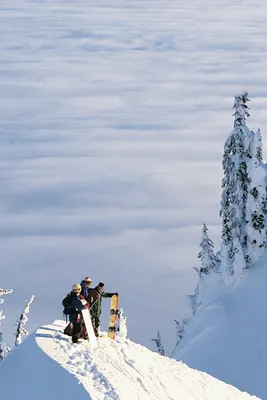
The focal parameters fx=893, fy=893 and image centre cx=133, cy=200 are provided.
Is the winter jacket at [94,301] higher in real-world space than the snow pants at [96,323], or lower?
higher

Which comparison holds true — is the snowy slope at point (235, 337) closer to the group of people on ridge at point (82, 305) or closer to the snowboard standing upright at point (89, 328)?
the group of people on ridge at point (82, 305)

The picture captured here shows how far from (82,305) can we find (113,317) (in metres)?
3.10

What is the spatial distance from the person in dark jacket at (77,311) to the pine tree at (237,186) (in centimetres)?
2950

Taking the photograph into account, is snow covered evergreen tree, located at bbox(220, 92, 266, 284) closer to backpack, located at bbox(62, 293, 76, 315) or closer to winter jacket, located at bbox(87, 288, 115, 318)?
winter jacket, located at bbox(87, 288, 115, 318)

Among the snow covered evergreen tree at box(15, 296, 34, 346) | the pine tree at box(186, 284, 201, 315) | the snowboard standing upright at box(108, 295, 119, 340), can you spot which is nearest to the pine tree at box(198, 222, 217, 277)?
the pine tree at box(186, 284, 201, 315)

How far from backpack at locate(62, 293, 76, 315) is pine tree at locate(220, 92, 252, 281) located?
29.9 metres

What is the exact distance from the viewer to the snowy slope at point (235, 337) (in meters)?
50.3

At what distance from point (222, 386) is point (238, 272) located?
27.9m

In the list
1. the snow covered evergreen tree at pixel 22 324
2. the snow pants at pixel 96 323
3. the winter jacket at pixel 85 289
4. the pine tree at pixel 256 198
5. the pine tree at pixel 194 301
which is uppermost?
the pine tree at pixel 256 198

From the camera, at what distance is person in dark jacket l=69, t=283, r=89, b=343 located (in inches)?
992

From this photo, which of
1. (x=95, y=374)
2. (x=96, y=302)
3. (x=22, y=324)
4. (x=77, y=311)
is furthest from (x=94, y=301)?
(x=22, y=324)

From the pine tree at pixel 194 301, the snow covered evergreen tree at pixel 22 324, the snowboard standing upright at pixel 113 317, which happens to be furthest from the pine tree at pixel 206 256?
the snowboard standing upright at pixel 113 317

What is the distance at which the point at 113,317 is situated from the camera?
28.2 metres

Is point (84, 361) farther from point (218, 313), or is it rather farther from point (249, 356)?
point (218, 313)
